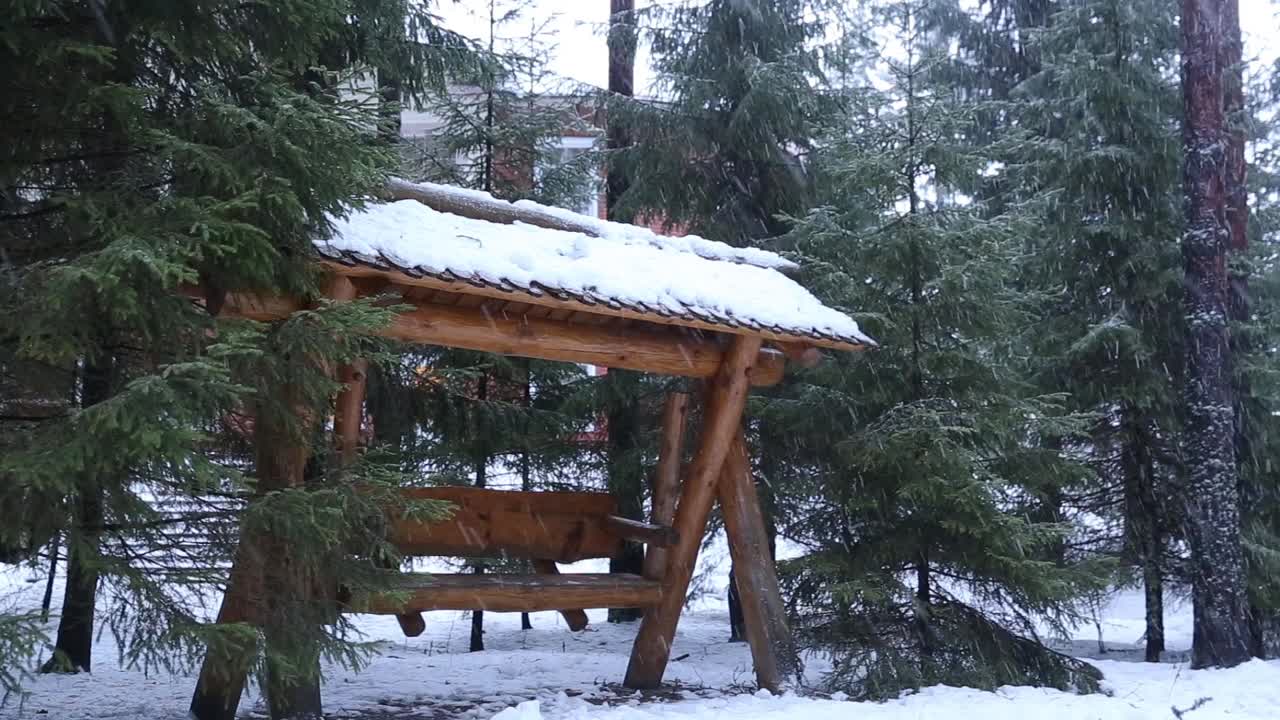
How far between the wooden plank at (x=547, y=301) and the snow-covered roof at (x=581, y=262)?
1cm

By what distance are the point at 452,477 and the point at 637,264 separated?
444 cm

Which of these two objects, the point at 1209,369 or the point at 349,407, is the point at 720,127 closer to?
the point at 1209,369

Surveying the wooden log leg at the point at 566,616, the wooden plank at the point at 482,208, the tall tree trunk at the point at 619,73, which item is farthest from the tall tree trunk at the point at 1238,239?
the wooden plank at the point at 482,208

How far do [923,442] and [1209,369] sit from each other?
3939 mm

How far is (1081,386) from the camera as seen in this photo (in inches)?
472

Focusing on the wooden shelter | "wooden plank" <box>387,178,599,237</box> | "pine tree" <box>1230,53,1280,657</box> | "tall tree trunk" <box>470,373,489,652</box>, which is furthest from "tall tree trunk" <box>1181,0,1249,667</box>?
"tall tree trunk" <box>470,373,489,652</box>

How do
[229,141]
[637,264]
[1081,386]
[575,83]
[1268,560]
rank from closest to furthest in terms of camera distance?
1. [229,141]
2. [637,264]
3. [1268,560]
4. [1081,386]
5. [575,83]

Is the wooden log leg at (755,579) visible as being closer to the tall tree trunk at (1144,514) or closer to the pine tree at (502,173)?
the pine tree at (502,173)

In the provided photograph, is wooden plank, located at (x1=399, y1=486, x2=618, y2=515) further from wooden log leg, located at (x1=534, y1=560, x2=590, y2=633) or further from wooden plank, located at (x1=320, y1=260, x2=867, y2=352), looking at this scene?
wooden plank, located at (x1=320, y1=260, x2=867, y2=352)

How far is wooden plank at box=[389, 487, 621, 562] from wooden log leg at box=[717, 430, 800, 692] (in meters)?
1.09

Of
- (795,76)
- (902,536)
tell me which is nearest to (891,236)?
(902,536)

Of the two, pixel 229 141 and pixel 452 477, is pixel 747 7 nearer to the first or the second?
pixel 452 477

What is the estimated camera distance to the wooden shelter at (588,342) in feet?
21.7

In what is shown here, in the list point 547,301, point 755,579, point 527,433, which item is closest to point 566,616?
point 755,579
